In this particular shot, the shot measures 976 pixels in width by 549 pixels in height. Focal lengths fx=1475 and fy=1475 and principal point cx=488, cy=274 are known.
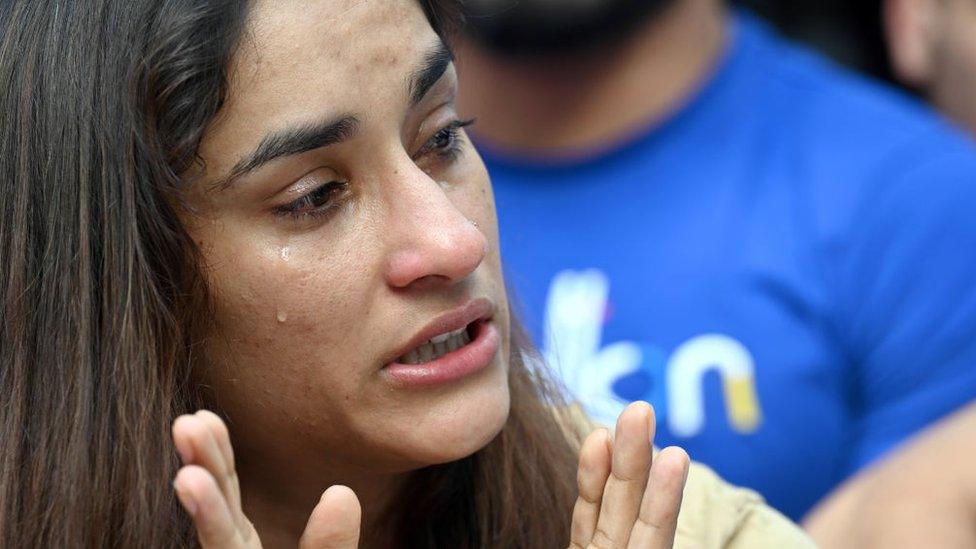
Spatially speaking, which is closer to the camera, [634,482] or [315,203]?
[634,482]

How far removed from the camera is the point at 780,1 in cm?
518

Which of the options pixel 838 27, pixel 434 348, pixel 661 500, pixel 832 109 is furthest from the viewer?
pixel 838 27

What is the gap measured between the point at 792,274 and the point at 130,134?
5.80ft

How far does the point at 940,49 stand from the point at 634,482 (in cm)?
246

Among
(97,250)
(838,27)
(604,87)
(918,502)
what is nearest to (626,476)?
(97,250)

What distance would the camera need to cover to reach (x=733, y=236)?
10.5 ft

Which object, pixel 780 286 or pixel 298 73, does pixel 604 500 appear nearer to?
pixel 298 73

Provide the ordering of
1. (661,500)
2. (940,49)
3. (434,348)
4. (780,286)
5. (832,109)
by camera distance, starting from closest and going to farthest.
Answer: (661,500)
(434,348)
(780,286)
(832,109)
(940,49)

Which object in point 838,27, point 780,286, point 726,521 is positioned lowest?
point 838,27

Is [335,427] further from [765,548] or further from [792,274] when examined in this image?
[792,274]

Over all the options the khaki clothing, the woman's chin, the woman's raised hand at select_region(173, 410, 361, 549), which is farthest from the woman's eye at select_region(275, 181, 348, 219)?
the khaki clothing

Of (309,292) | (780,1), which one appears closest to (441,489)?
Answer: (309,292)

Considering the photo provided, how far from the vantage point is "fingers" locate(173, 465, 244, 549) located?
1.37 m

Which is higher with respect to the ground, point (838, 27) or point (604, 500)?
point (604, 500)
